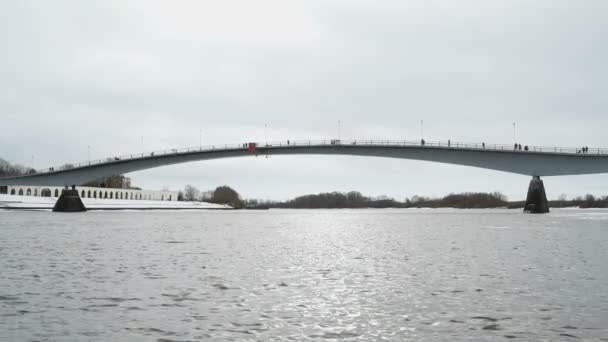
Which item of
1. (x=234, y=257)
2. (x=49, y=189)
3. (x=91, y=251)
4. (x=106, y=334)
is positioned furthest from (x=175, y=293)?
(x=49, y=189)

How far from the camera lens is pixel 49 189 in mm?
158125

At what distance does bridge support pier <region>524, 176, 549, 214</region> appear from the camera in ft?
264

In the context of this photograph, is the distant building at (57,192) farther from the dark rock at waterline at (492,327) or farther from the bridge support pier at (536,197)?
the dark rock at waterline at (492,327)

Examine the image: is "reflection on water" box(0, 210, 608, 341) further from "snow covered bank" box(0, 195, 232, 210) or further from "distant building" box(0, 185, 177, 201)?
"distant building" box(0, 185, 177, 201)

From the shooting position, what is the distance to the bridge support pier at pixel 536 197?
264ft

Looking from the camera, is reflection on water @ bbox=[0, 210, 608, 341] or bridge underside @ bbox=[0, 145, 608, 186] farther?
bridge underside @ bbox=[0, 145, 608, 186]

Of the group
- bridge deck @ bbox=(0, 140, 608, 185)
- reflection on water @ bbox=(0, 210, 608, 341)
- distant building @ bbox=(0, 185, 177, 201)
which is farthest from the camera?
distant building @ bbox=(0, 185, 177, 201)

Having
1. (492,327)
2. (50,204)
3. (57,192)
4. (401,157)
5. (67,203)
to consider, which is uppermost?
(401,157)

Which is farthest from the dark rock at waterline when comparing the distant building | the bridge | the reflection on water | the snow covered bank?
Result: the distant building

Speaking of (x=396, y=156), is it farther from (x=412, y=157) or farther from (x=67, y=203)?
(x=67, y=203)

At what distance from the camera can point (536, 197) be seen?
82.4m

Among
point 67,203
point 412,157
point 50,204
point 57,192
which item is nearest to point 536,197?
point 412,157

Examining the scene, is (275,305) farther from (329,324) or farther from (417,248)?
(417,248)

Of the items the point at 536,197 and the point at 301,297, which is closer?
the point at 301,297
